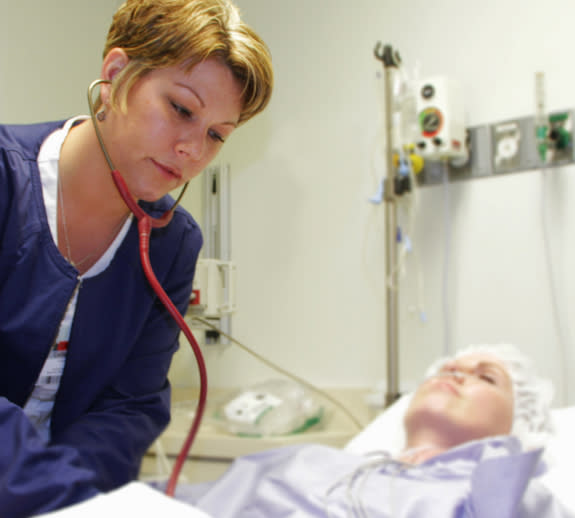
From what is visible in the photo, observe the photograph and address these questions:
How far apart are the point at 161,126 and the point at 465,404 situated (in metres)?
1.17

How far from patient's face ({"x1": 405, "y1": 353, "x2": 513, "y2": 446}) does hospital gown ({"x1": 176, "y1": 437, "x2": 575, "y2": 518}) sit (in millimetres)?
155

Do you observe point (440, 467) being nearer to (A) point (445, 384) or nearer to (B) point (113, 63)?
(A) point (445, 384)

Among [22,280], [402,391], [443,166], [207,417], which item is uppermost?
[443,166]

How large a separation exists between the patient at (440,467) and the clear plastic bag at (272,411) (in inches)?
3.5

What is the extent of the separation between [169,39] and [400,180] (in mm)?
1291

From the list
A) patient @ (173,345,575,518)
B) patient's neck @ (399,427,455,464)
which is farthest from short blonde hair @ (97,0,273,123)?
patient's neck @ (399,427,455,464)

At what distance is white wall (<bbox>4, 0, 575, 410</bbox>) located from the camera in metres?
0.45

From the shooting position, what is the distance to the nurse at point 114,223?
1.44 ft

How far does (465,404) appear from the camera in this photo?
1.35 m

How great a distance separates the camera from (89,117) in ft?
1.44

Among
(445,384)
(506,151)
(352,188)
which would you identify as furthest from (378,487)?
(506,151)

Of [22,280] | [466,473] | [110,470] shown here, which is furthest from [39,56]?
[466,473]

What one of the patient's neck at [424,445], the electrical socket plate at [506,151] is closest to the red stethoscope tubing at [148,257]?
the patient's neck at [424,445]

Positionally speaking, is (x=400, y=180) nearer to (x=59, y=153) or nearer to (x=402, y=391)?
(x=402, y=391)
